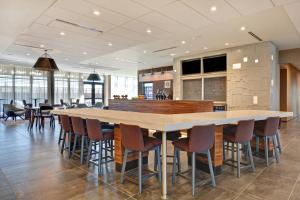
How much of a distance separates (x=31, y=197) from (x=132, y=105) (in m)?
4.40

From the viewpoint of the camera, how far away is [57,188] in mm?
2635

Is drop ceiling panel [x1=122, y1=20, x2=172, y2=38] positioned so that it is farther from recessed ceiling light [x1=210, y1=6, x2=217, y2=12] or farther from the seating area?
recessed ceiling light [x1=210, y1=6, x2=217, y2=12]

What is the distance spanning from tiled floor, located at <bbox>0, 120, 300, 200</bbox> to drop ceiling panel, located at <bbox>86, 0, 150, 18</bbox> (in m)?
2.96

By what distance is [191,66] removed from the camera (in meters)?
9.10

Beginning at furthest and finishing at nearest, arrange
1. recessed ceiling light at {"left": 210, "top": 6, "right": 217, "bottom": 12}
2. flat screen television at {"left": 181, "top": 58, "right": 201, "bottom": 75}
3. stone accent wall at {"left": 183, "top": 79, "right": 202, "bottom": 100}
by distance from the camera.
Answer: stone accent wall at {"left": 183, "top": 79, "right": 202, "bottom": 100} < flat screen television at {"left": 181, "top": 58, "right": 201, "bottom": 75} < recessed ceiling light at {"left": 210, "top": 6, "right": 217, "bottom": 12}

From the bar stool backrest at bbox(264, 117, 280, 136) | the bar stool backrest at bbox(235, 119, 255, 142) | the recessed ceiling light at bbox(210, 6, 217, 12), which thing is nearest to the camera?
the bar stool backrest at bbox(235, 119, 255, 142)

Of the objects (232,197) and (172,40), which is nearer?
(232,197)

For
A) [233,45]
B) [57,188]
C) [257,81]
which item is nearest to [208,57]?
[233,45]

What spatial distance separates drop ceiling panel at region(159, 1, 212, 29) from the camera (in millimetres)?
3771

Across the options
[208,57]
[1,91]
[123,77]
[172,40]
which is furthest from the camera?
[123,77]

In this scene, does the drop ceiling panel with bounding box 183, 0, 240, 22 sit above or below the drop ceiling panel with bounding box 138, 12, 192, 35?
below

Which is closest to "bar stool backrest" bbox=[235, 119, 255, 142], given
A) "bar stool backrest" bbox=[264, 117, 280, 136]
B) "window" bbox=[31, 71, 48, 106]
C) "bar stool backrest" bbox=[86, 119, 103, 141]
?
"bar stool backrest" bbox=[264, 117, 280, 136]

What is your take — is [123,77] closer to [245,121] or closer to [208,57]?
[208,57]

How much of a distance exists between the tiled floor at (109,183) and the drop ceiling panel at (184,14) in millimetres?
2955
